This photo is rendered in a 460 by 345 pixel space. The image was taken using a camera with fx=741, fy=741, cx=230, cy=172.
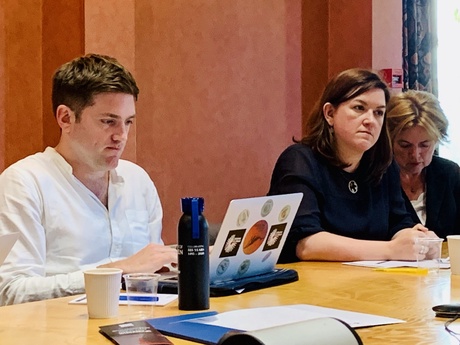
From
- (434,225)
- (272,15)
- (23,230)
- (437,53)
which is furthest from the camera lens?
(437,53)

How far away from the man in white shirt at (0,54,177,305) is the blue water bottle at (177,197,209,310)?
1.38ft

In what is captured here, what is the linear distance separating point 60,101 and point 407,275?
120cm

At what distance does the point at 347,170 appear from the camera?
2.82 metres

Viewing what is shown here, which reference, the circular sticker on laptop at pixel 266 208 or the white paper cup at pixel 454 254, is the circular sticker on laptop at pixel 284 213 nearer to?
the circular sticker on laptop at pixel 266 208

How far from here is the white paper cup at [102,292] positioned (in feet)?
4.91

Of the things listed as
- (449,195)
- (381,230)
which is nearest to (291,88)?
(449,195)

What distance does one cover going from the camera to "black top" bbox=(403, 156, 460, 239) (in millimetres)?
3297

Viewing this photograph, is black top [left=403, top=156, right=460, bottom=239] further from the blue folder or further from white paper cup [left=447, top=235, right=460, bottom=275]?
the blue folder

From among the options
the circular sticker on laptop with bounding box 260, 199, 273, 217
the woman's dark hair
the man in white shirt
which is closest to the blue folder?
the circular sticker on laptop with bounding box 260, 199, 273, 217

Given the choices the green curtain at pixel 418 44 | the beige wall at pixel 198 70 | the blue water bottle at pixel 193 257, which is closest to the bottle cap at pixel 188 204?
the blue water bottle at pixel 193 257

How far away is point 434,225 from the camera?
10.8 feet

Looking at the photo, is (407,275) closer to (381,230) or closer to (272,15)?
(381,230)

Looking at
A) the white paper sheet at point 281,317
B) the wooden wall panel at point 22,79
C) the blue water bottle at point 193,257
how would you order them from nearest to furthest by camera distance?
the white paper sheet at point 281,317, the blue water bottle at point 193,257, the wooden wall panel at point 22,79

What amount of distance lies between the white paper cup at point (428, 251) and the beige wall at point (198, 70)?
1479 millimetres
